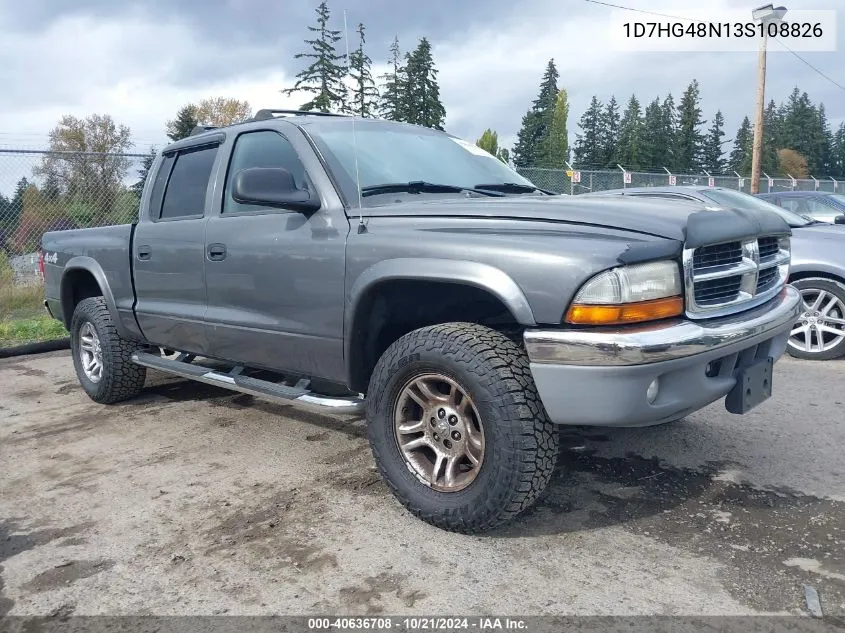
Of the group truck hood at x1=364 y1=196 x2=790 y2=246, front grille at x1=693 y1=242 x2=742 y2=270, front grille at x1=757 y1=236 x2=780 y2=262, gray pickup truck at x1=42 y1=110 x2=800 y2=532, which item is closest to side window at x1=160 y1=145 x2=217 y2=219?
gray pickup truck at x1=42 y1=110 x2=800 y2=532

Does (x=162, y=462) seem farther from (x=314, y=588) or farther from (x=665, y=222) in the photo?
(x=665, y=222)

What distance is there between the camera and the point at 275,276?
351cm

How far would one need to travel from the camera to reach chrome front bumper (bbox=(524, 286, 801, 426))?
2441 mm

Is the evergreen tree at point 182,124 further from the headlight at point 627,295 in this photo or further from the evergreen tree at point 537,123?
the headlight at point 627,295

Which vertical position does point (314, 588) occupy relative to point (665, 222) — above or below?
below

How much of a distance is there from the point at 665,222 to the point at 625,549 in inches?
50.7

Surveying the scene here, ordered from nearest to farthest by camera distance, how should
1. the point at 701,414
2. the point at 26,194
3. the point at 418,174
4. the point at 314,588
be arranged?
1. the point at 314,588
2. the point at 418,174
3. the point at 701,414
4. the point at 26,194

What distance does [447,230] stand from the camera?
2873 mm

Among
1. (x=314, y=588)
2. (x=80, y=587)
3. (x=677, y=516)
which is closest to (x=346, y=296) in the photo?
(x=314, y=588)

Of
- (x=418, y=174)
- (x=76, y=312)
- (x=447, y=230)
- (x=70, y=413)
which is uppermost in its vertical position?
(x=418, y=174)

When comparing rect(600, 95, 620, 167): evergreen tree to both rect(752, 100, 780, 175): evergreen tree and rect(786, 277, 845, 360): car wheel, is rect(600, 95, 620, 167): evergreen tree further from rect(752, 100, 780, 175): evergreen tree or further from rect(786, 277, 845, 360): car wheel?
rect(786, 277, 845, 360): car wheel

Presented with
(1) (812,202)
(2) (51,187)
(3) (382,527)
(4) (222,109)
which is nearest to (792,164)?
(4) (222,109)

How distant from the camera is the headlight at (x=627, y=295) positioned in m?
2.46

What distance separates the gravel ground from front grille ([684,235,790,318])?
92cm
